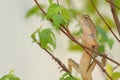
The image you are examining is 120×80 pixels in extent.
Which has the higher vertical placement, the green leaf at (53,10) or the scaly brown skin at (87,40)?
the green leaf at (53,10)

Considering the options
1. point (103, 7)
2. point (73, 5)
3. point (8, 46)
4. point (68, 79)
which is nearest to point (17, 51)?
point (8, 46)

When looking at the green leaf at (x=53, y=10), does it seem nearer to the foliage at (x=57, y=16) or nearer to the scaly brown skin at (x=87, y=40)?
the foliage at (x=57, y=16)

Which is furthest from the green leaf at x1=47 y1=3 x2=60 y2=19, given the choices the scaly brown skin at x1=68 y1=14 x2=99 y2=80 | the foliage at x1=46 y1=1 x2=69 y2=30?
the scaly brown skin at x1=68 y1=14 x2=99 y2=80

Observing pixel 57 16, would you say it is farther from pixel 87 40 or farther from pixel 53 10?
pixel 87 40

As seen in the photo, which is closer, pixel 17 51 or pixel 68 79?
pixel 68 79

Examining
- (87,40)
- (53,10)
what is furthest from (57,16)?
(87,40)

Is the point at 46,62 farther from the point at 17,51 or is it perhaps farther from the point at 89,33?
the point at 89,33

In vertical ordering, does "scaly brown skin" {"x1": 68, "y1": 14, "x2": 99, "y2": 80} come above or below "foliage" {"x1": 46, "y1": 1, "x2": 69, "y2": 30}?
below

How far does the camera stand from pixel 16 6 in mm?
1183

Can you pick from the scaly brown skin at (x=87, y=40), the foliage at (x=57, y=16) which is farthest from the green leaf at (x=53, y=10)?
the scaly brown skin at (x=87, y=40)

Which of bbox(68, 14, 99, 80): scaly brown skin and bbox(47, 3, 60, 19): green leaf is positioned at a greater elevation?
bbox(47, 3, 60, 19): green leaf

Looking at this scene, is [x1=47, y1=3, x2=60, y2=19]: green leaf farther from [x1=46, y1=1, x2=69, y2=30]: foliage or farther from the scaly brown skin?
the scaly brown skin

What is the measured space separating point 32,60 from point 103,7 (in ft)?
1.36

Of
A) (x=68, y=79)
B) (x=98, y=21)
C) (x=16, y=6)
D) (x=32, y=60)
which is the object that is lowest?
(x=68, y=79)
